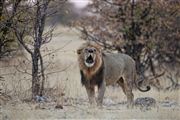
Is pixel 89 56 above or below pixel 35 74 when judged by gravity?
above

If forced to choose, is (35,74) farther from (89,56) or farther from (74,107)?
(74,107)

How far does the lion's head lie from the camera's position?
1295 centimetres

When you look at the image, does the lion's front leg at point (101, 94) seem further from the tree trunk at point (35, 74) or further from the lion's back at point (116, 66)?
the tree trunk at point (35, 74)

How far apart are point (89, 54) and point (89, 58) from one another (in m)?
0.13

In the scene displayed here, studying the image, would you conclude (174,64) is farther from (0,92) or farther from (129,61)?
(0,92)

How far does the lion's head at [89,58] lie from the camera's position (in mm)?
12945

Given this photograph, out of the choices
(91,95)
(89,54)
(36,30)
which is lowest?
(91,95)

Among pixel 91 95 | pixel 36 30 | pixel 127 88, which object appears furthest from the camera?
pixel 127 88

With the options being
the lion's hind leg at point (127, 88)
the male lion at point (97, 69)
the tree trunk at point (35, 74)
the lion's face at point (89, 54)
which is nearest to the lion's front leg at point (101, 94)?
the male lion at point (97, 69)

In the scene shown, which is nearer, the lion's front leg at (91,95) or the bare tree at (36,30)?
the lion's front leg at (91,95)

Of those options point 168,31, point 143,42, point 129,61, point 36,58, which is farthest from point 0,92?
point 168,31

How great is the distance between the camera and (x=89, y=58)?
13031 mm

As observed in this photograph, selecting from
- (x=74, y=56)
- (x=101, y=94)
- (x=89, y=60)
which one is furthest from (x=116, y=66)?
(x=74, y=56)

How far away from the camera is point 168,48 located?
2280 cm
